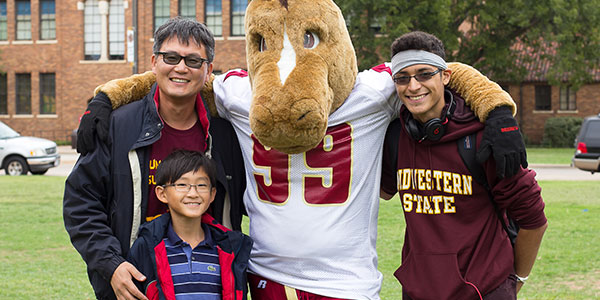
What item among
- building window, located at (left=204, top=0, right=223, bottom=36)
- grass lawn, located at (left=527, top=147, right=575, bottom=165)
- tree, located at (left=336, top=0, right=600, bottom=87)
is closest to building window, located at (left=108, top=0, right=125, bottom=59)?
building window, located at (left=204, top=0, right=223, bottom=36)

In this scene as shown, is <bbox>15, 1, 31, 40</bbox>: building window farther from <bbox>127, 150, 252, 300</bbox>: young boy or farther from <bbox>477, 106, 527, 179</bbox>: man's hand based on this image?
<bbox>477, 106, 527, 179</bbox>: man's hand

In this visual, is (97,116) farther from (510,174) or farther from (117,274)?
(510,174)

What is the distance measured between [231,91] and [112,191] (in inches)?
31.3

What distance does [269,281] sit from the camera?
3.38 m

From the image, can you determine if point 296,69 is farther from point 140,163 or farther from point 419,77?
point 140,163

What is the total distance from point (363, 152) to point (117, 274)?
4.28ft

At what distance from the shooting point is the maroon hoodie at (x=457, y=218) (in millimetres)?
3109

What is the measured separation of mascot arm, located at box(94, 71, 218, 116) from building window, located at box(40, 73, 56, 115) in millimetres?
32683

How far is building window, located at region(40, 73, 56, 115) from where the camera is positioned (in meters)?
34.3

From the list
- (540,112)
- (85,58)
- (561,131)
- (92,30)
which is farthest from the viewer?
(540,112)

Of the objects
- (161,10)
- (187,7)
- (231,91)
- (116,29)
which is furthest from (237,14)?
(231,91)

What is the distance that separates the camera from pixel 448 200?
10.3 ft

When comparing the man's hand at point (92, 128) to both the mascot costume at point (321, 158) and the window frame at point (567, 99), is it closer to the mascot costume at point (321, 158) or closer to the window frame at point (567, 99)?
the mascot costume at point (321, 158)

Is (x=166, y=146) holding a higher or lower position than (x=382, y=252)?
higher
